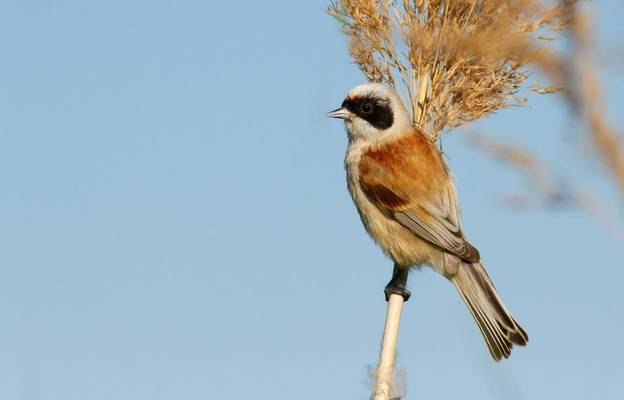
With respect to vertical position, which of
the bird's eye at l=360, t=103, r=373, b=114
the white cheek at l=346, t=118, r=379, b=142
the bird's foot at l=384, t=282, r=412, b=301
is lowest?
the bird's foot at l=384, t=282, r=412, b=301

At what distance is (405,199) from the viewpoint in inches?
179

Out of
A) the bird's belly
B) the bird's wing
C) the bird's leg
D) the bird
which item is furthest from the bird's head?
the bird's leg

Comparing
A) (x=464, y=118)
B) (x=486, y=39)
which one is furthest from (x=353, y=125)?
(x=486, y=39)

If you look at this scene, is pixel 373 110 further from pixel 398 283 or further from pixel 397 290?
pixel 397 290

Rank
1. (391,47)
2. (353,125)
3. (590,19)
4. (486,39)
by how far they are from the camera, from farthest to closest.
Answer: (353,125) → (391,47) → (486,39) → (590,19)

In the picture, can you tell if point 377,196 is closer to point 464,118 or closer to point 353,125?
point 353,125

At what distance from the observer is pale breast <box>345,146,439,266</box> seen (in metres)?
4.54

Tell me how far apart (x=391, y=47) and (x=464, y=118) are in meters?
0.43

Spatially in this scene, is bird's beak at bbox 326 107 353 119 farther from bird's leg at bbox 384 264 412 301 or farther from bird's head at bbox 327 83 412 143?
bird's leg at bbox 384 264 412 301

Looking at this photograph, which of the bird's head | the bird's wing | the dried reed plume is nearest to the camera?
the dried reed plume

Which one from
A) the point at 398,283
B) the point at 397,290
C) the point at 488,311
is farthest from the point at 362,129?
the point at 488,311

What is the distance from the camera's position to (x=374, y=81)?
11.6 ft

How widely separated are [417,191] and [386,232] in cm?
31

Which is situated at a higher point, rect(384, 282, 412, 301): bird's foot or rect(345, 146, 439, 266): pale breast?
rect(345, 146, 439, 266): pale breast
